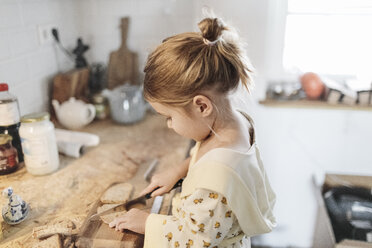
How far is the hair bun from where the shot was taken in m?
0.80

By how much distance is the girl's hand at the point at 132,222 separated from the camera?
0.87 m

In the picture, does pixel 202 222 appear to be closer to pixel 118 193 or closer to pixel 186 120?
pixel 186 120

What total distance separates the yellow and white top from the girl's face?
0.27 feet

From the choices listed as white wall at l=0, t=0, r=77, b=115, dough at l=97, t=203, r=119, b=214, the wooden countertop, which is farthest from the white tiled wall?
dough at l=97, t=203, r=119, b=214

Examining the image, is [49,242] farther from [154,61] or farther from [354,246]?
[354,246]

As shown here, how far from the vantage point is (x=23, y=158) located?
4.11ft

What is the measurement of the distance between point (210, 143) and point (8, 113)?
27.9 inches

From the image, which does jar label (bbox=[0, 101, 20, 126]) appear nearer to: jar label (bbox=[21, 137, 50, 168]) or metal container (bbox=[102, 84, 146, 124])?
jar label (bbox=[21, 137, 50, 168])

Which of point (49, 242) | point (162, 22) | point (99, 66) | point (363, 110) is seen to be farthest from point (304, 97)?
point (49, 242)

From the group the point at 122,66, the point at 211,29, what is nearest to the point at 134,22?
the point at 122,66

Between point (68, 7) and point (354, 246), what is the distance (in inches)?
67.4

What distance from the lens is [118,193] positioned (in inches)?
41.4

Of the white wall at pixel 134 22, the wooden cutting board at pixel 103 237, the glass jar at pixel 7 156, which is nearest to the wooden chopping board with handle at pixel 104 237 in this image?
the wooden cutting board at pixel 103 237

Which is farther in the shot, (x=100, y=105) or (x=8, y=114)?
(x=100, y=105)
